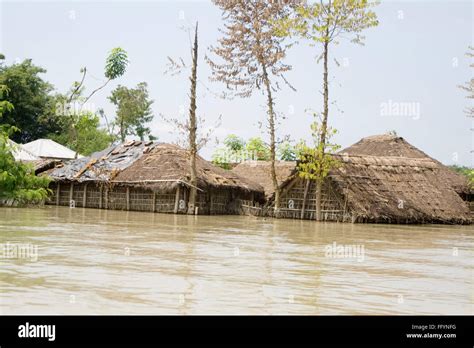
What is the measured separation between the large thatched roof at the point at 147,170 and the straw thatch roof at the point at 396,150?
5.56 m

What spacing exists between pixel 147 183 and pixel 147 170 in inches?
32.4

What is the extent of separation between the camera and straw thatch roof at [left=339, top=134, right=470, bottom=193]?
1129 inches

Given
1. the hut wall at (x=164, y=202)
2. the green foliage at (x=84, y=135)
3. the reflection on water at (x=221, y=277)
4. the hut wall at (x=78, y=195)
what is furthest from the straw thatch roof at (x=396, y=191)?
the green foliage at (x=84, y=135)

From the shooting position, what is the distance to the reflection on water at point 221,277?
5605 mm

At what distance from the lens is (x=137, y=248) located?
390 inches

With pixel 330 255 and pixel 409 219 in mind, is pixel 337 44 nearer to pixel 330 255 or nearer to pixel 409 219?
pixel 409 219

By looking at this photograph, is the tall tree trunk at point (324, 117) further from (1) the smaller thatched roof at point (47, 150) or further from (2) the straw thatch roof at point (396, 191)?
(1) the smaller thatched roof at point (47, 150)

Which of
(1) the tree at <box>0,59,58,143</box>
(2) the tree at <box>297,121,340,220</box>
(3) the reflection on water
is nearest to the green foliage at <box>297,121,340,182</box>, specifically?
(2) the tree at <box>297,121,340,220</box>

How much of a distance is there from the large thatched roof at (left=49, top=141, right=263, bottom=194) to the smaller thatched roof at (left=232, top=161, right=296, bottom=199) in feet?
3.09

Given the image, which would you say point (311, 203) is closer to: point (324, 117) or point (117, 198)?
point (324, 117)

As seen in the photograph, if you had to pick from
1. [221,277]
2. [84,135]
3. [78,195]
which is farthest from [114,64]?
[221,277]

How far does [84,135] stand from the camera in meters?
44.0

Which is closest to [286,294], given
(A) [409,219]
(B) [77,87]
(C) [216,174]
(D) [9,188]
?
(D) [9,188]
